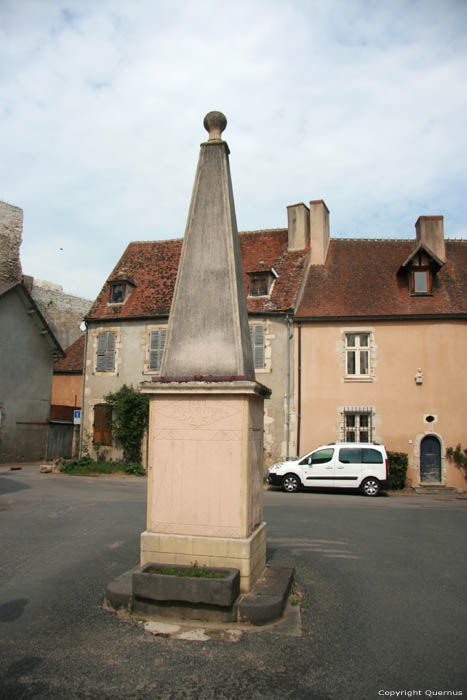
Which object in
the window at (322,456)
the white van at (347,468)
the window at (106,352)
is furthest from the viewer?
the window at (106,352)

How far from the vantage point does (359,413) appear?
19.3 metres

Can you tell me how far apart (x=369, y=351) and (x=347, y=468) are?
4.77 meters

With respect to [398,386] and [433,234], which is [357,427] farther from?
[433,234]

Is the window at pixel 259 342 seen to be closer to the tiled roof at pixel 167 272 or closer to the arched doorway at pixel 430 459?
the tiled roof at pixel 167 272

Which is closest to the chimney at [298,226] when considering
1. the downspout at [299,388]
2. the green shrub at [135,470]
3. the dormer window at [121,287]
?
the downspout at [299,388]

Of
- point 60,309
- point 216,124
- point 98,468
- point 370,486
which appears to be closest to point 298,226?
point 370,486

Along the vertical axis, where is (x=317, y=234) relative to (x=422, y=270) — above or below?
above

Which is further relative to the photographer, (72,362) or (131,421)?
(72,362)

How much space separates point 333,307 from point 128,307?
318 inches

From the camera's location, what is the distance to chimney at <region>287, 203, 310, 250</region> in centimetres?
2231

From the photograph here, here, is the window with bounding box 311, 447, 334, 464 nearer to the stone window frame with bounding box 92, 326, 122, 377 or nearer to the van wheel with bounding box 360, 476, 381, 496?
the van wheel with bounding box 360, 476, 381, 496

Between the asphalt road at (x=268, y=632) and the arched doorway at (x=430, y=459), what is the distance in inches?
364

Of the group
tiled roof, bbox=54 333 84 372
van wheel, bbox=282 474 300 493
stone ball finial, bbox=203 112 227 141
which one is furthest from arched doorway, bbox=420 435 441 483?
tiled roof, bbox=54 333 84 372

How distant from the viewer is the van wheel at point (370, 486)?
16.3 metres
